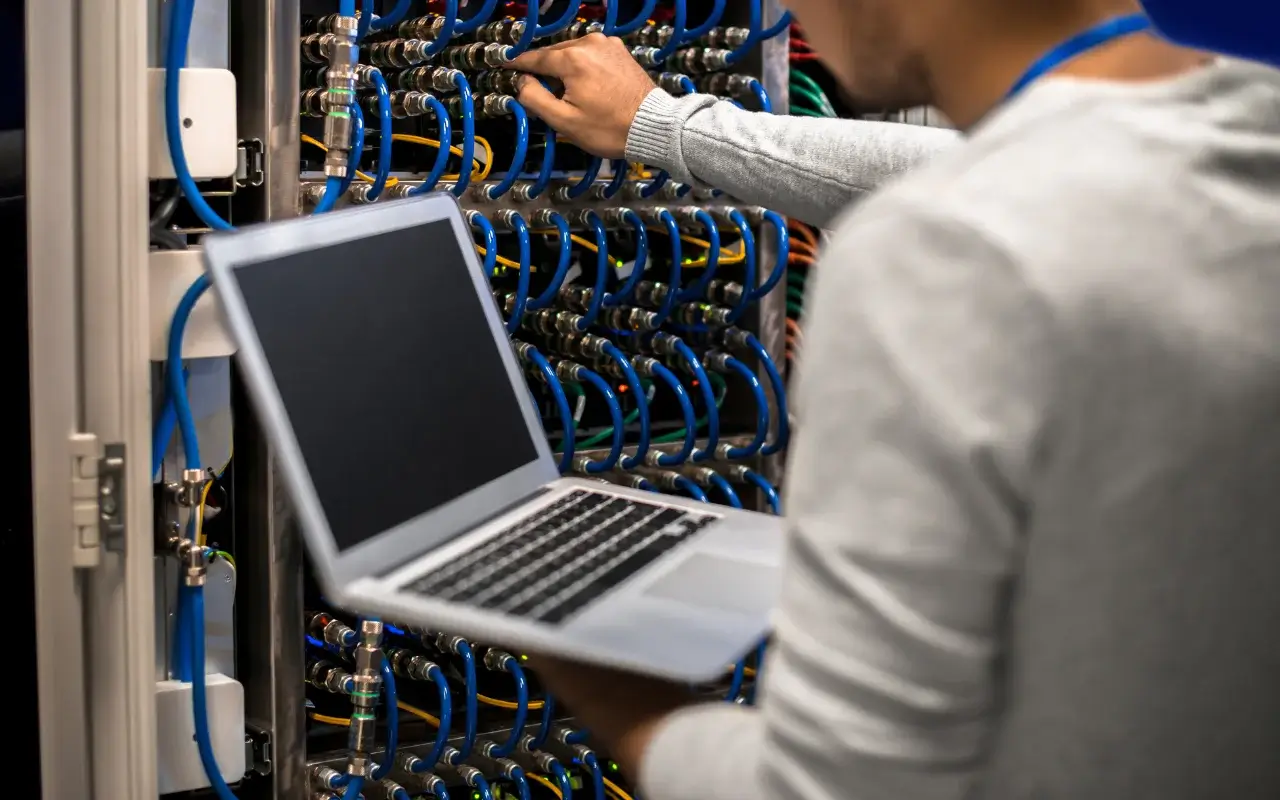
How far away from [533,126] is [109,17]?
70 centimetres

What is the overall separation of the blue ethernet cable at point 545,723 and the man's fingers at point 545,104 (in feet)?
2.60

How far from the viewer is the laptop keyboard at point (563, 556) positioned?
3.51 feet

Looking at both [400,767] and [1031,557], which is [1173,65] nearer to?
[1031,557]

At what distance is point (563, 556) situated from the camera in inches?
46.9

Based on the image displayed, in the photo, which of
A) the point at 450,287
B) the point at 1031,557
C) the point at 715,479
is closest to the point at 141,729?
the point at 450,287

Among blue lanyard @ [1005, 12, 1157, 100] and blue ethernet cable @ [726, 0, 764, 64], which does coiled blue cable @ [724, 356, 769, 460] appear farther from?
blue lanyard @ [1005, 12, 1157, 100]

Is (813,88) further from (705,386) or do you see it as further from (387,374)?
(387,374)

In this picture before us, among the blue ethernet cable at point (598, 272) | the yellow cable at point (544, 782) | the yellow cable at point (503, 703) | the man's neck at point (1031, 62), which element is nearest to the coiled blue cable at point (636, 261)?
the blue ethernet cable at point (598, 272)

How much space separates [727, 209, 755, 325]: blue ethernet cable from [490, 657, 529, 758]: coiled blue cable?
0.63 meters

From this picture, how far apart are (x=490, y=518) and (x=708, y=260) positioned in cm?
82

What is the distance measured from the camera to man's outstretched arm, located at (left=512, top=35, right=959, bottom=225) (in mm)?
1729

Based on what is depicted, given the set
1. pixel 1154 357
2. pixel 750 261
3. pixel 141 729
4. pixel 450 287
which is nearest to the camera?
pixel 1154 357

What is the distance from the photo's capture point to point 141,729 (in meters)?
1.50

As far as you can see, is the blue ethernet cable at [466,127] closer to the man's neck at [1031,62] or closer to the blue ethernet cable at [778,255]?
the blue ethernet cable at [778,255]
